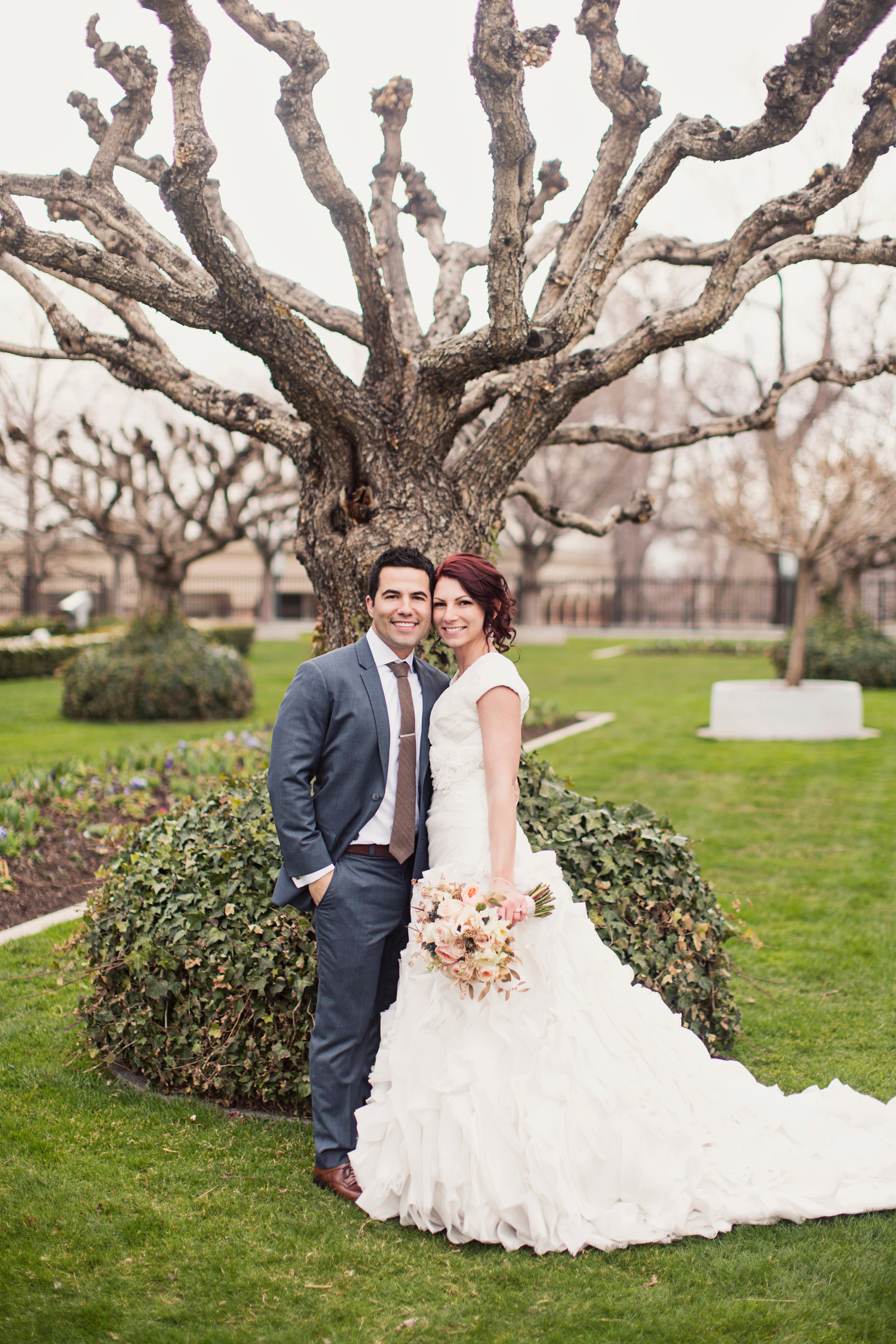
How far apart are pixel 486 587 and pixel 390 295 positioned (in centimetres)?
186

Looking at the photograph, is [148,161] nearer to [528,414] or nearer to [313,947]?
[528,414]

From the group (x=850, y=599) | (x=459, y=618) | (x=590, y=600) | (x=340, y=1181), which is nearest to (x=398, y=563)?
(x=459, y=618)

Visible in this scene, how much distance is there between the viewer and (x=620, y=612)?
120ft

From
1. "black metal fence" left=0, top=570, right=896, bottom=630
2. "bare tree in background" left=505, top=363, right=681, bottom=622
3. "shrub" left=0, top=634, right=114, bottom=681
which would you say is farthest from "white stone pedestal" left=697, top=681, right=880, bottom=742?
"black metal fence" left=0, top=570, right=896, bottom=630

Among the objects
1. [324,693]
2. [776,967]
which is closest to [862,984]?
[776,967]

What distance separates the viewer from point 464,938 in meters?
3.00

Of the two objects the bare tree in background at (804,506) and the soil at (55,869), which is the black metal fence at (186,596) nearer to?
the bare tree in background at (804,506)

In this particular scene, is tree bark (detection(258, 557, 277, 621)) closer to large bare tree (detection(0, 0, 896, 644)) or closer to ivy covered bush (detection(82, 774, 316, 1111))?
large bare tree (detection(0, 0, 896, 644))

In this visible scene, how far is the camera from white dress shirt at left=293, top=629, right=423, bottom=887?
335 centimetres

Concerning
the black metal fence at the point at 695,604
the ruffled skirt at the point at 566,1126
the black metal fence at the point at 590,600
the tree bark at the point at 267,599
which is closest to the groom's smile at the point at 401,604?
the ruffled skirt at the point at 566,1126

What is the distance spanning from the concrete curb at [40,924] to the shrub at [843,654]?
1477cm

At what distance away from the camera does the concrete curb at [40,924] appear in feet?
19.2

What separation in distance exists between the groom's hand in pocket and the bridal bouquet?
301 mm

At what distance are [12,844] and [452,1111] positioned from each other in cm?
473
